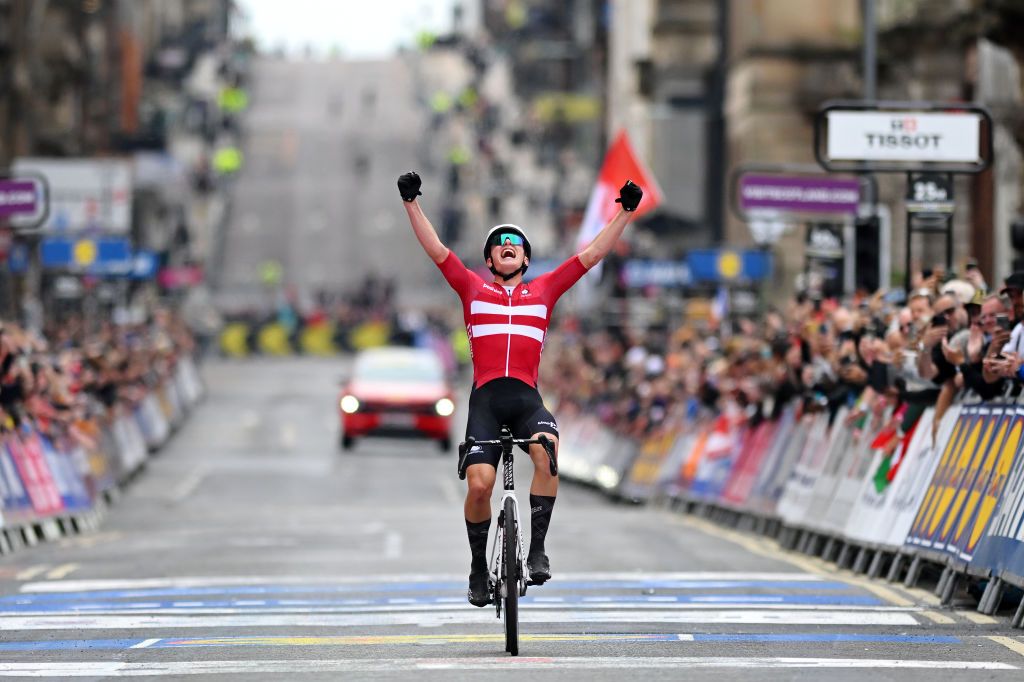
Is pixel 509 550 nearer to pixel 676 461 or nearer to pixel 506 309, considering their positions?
pixel 506 309

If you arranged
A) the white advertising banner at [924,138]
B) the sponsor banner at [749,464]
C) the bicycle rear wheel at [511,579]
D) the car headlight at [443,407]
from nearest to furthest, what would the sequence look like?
the bicycle rear wheel at [511,579]
the white advertising banner at [924,138]
the sponsor banner at [749,464]
the car headlight at [443,407]

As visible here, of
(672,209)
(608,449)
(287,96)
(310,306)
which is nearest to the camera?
(608,449)

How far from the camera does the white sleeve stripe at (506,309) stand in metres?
12.2

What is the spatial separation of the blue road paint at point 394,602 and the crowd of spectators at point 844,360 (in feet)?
5.42

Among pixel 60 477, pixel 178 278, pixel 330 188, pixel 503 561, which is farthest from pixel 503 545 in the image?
pixel 330 188

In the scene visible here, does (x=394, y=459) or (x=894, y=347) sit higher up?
(x=894, y=347)

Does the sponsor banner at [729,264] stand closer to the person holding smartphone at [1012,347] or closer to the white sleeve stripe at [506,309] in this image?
the person holding smartphone at [1012,347]

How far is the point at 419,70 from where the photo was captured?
14725 cm

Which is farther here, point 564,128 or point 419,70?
point 419,70

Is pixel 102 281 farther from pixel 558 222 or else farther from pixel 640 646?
pixel 558 222

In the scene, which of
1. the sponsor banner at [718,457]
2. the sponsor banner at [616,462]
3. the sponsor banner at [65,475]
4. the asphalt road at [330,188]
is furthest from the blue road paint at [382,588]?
the asphalt road at [330,188]

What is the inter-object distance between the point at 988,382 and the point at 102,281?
1496 inches

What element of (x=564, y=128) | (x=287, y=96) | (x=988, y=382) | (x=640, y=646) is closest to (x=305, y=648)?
(x=640, y=646)

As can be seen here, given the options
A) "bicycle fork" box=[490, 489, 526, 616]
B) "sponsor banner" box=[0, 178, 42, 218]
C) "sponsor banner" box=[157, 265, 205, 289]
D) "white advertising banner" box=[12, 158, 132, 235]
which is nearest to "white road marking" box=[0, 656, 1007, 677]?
"bicycle fork" box=[490, 489, 526, 616]
